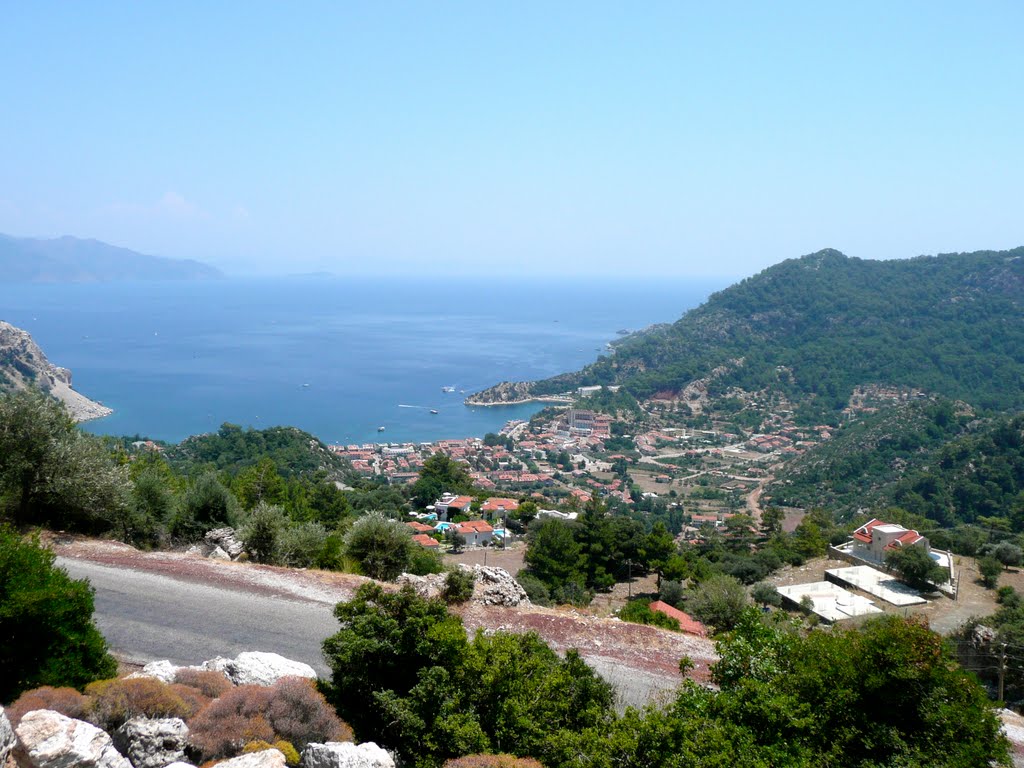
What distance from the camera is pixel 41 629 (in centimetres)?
566

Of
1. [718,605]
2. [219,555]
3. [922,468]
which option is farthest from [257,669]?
[922,468]

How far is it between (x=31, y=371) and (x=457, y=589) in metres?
73.7

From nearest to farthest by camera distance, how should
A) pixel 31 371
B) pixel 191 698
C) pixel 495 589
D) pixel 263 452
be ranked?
1. pixel 191 698
2. pixel 495 589
3. pixel 263 452
4. pixel 31 371

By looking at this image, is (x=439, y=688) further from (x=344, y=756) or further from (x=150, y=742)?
(x=150, y=742)

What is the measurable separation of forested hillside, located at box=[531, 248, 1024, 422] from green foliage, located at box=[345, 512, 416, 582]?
206ft

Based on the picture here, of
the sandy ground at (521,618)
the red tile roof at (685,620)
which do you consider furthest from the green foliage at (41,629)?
the red tile roof at (685,620)

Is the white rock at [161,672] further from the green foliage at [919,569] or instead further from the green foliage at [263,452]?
the green foliage at [263,452]

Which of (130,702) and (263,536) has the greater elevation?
(130,702)

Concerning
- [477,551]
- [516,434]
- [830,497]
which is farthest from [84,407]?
[830,497]

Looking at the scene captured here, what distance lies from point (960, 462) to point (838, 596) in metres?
27.7

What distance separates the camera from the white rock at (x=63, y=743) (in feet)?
14.1

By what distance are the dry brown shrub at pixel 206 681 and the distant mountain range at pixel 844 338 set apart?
221 feet

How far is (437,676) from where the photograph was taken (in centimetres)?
548

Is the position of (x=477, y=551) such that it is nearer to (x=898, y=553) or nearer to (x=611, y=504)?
(x=898, y=553)
